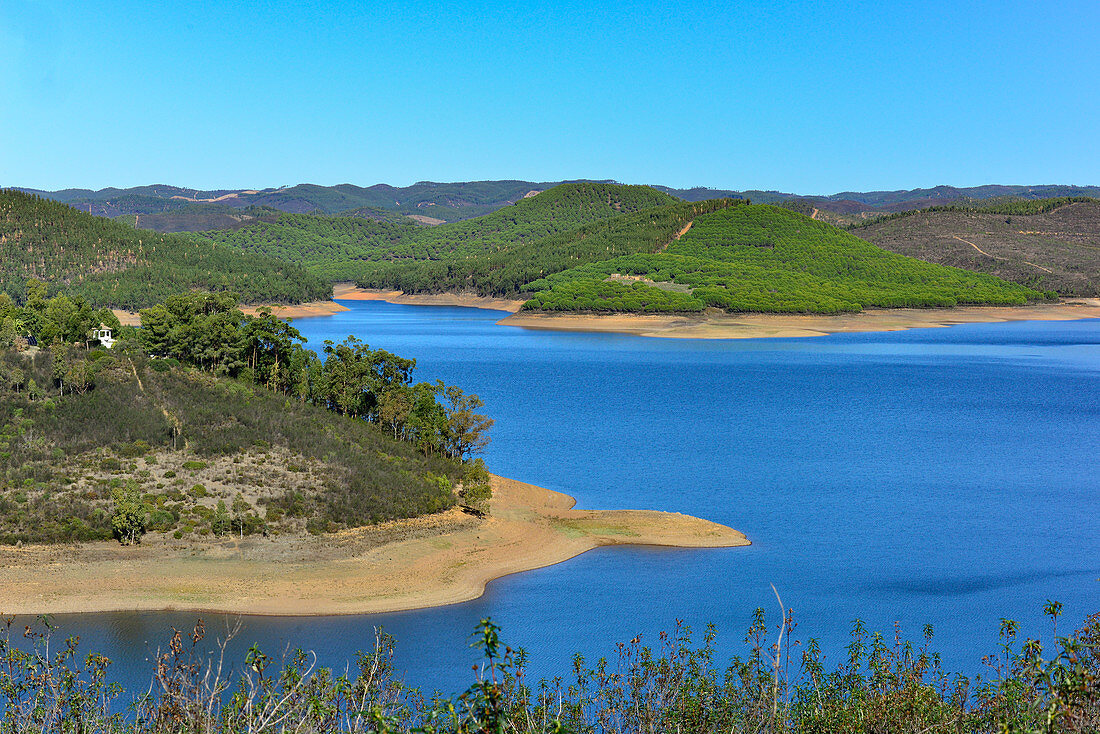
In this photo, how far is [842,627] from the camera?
31.2m

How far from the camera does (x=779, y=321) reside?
157 m

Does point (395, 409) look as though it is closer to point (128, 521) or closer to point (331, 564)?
point (331, 564)

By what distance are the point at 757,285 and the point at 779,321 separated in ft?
48.0

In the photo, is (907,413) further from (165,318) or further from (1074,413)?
(165,318)

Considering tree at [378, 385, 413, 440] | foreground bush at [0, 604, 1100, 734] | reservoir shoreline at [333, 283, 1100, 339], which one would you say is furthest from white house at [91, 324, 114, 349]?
reservoir shoreline at [333, 283, 1100, 339]

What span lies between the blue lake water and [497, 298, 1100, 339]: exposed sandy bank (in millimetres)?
41265

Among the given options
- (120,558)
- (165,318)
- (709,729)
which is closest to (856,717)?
(709,729)

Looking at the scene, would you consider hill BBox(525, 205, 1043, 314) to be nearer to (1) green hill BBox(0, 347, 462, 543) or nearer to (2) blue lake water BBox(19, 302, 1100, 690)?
(2) blue lake water BBox(19, 302, 1100, 690)

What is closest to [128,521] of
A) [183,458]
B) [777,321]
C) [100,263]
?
[183,458]

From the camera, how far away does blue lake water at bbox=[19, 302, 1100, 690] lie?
3050 cm

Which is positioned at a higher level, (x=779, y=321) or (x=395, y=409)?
(x=779, y=321)

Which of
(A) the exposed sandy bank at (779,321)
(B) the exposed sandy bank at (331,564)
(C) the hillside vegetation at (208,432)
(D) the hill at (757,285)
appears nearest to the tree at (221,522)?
(C) the hillside vegetation at (208,432)

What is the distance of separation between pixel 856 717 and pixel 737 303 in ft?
480

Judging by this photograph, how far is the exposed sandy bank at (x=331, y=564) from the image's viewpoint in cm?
3216
